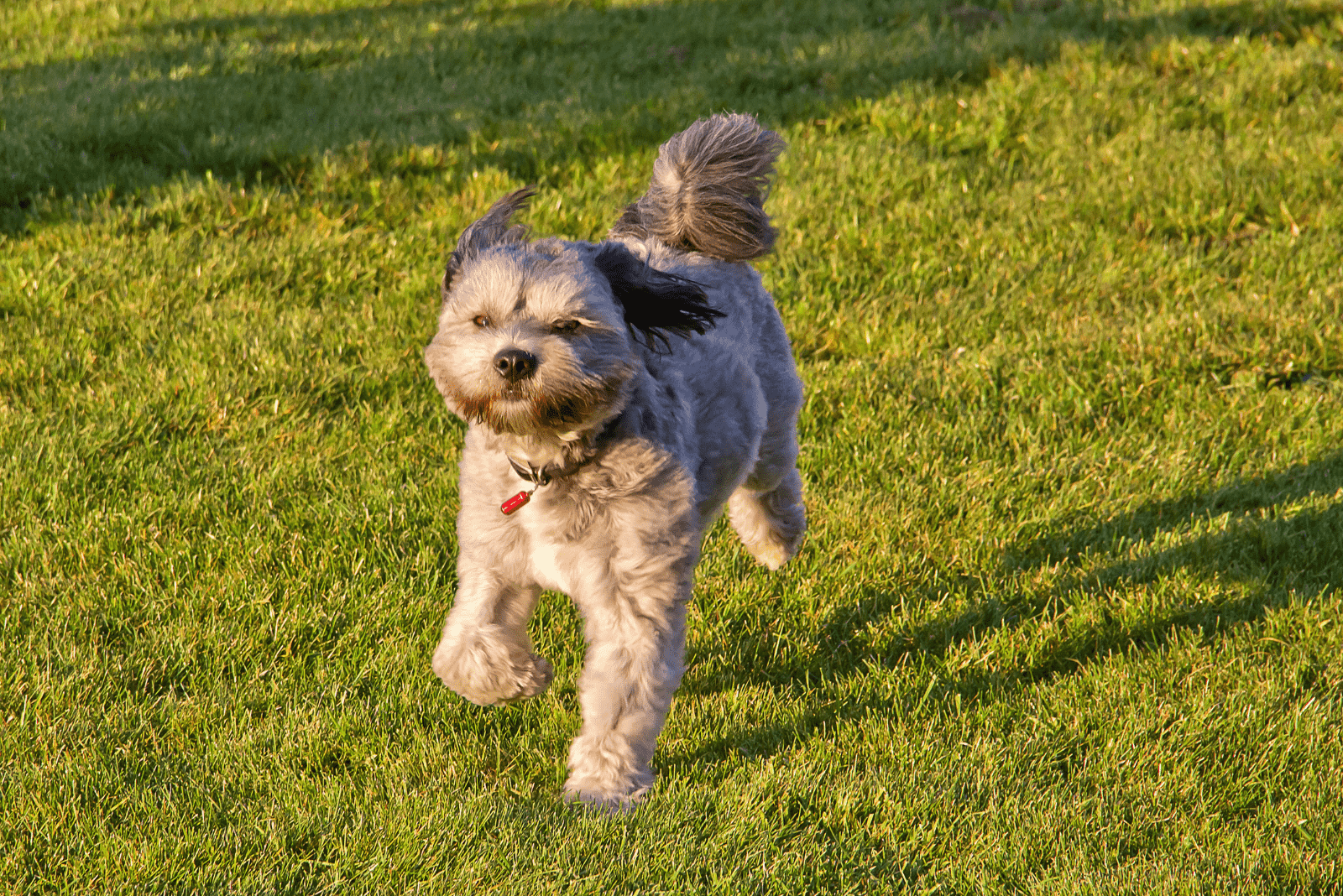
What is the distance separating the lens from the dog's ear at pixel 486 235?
13.5 ft

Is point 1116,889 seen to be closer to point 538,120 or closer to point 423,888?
point 423,888

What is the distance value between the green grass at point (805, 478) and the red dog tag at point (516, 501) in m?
0.94

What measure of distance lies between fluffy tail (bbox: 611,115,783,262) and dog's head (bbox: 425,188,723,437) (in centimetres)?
94

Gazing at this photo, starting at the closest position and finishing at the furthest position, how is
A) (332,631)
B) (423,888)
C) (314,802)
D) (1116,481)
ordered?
(423,888) → (314,802) → (332,631) → (1116,481)

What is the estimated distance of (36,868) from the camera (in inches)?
144

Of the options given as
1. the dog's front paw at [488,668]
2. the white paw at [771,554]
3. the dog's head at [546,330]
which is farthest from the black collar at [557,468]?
the white paw at [771,554]

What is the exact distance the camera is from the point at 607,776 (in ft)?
13.1

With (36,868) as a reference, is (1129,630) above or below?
below

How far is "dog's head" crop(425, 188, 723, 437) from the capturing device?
144 inches

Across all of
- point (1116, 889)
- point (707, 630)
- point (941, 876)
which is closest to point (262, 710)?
point (707, 630)

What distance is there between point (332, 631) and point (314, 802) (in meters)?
1.08

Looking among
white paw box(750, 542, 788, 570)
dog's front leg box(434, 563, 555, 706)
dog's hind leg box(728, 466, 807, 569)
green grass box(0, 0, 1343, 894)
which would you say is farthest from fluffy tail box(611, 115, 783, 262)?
dog's front leg box(434, 563, 555, 706)

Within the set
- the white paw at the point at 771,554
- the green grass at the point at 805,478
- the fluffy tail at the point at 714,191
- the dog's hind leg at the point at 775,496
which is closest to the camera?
the green grass at the point at 805,478

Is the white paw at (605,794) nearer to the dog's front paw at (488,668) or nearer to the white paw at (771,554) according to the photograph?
the dog's front paw at (488,668)
